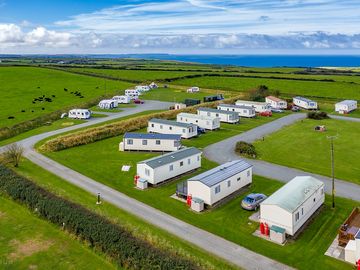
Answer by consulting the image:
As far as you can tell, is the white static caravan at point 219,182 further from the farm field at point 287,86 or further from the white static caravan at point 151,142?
the farm field at point 287,86

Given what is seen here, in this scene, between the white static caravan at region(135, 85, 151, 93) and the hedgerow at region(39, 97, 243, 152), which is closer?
the hedgerow at region(39, 97, 243, 152)

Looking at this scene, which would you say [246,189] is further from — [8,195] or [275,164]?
[8,195]

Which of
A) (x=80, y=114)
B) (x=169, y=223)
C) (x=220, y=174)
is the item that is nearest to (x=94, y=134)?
(x=80, y=114)

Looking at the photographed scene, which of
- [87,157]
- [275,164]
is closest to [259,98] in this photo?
[275,164]

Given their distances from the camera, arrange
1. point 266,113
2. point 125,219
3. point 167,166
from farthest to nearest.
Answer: point 266,113
point 167,166
point 125,219

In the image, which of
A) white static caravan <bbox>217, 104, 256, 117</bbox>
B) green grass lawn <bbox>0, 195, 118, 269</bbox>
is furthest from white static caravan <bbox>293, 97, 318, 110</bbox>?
green grass lawn <bbox>0, 195, 118, 269</bbox>

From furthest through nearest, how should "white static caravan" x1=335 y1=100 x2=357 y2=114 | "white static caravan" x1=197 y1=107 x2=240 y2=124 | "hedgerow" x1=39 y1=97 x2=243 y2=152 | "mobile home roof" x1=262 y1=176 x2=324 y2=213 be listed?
"white static caravan" x1=335 y1=100 x2=357 y2=114
"white static caravan" x1=197 y1=107 x2=240 y2=124
"hedgerow" x1=39 y1=97 x2=243 y2=152
"mobile home roof" x1=262 y1=176 x2=324 y2=213

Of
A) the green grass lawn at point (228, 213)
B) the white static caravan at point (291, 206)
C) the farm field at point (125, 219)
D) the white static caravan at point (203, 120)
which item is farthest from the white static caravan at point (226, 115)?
the white static caravan at point (291, 206)

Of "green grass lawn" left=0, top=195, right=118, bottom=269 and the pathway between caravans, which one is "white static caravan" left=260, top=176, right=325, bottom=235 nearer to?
the pathway between caravans

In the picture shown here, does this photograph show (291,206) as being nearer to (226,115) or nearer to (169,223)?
(169,223)
